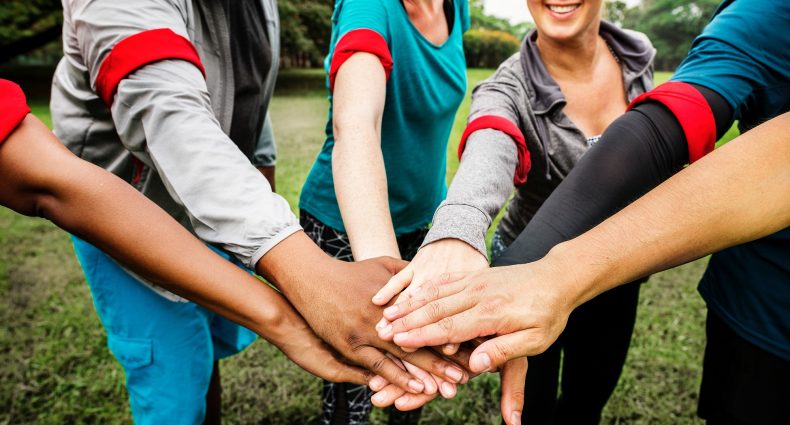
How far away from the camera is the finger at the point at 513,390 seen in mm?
1284

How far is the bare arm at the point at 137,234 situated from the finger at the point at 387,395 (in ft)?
0.27

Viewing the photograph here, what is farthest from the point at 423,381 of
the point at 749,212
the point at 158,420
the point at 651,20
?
the point at 651,20

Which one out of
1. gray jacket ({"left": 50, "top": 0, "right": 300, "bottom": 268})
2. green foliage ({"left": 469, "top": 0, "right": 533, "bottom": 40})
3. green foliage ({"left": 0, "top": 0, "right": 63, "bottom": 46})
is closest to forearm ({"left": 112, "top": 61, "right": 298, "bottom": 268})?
gray jacket ({"left": 50, "top": 0, "right": 300, "bottom": 268})

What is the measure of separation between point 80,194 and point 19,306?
12.5 feet

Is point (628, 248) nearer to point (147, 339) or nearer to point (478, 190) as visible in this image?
point (478, 190)

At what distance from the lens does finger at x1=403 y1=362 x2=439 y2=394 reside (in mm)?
1382

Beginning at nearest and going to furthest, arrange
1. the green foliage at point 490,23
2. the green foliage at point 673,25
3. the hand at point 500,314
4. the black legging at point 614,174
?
the hand at point 500,314, the black legging at point 614,174, the green foliage at point 490,23, the green foliage at point 673,25

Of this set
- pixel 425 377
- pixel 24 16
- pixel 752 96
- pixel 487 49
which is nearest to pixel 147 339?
pixel 425 377

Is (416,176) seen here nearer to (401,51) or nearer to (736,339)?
(401,51)

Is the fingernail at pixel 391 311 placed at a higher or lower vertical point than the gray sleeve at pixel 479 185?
lower

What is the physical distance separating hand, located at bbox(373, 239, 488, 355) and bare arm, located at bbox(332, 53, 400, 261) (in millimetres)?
155

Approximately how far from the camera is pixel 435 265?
1.43 m

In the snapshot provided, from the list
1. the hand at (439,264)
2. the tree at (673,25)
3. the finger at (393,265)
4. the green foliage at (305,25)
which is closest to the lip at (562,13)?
the hand at (439,264)

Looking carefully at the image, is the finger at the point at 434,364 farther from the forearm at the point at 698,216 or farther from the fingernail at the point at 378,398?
the forearm at the point at 698,216
